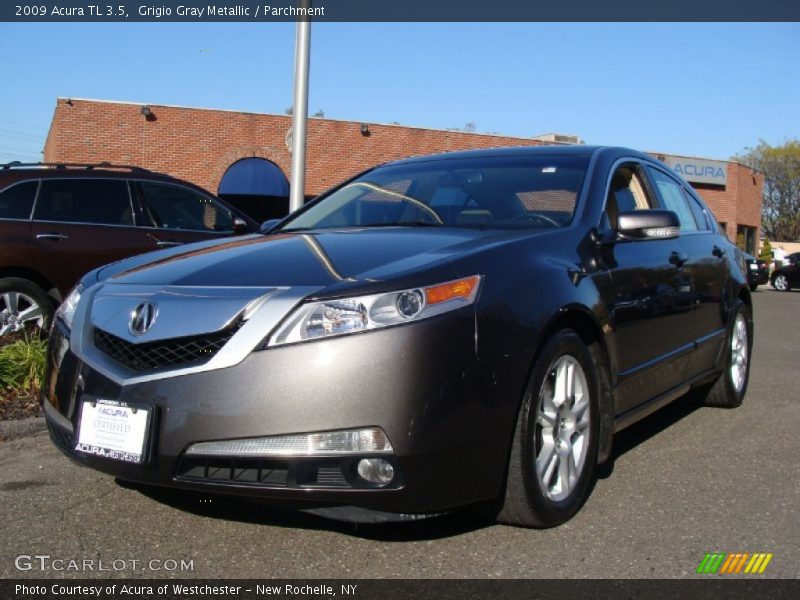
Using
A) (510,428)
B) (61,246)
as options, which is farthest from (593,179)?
(61,246)

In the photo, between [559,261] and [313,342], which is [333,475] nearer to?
[313,342]

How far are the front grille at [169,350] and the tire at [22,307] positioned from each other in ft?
14.0

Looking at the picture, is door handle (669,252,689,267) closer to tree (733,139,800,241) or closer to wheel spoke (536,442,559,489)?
wheel spoke (536,442,559,489)

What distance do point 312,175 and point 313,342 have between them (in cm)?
2418

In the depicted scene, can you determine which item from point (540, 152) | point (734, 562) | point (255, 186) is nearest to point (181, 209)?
point (540, 152)

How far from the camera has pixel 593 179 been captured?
13.7 feet

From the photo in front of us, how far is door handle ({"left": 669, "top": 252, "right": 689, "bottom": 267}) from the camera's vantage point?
15.0 feet

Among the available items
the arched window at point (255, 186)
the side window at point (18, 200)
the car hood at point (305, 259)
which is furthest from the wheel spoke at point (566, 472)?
the arched window at point (255, 186)

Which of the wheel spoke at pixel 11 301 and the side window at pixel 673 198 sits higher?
the side window at pixel 673 198

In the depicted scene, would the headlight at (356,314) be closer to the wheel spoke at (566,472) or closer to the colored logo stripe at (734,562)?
the wheel spoke at (566,472)

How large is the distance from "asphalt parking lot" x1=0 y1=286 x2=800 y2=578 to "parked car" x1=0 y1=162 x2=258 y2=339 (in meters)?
2.91

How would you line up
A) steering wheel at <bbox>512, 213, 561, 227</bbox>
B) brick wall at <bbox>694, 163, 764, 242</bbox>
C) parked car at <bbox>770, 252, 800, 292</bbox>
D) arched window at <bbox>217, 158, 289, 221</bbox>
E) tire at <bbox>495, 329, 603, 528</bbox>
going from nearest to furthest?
tire at <bbox>495, 329, 603, 528</bbox> → steering wheel at <bbox>512, 213, 561, 227</bbox> → arched window at <bbox>217, 158, 289, 221</bbox> → parked car at <bbox>770, 252, 800, 292</bbox> → brick wall at <bbox>694, 163, 764, 242</bbox>

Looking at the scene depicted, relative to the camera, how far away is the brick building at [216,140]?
74.7ft

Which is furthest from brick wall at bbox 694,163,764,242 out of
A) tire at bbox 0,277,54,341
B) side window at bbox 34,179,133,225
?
tire at bbox 0,277,54,341
